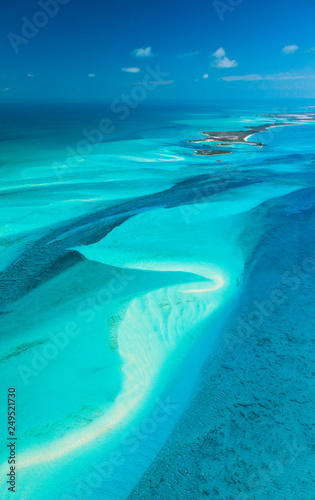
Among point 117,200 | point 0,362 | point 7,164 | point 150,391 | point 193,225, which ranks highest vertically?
point 7,164

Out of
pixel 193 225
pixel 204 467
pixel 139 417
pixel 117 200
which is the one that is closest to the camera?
pixel 204 467

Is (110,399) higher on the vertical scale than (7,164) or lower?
lower

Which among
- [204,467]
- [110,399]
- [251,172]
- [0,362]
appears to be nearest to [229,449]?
[204,467]

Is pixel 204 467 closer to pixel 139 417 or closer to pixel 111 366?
pixel 139 417

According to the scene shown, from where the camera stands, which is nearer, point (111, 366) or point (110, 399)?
point (110, 399)

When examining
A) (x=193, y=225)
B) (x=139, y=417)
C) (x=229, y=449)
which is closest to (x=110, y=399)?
(x=139, y=417)

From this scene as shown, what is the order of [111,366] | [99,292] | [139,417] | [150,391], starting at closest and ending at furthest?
[139,417] → [150,391] → [111,366] → [99,292]
